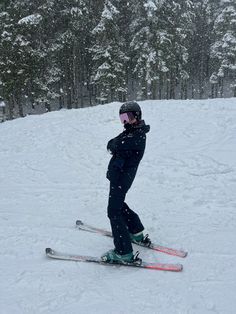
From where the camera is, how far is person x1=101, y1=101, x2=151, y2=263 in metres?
5.12

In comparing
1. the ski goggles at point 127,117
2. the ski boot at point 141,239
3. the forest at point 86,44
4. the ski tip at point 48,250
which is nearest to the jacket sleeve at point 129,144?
the ski goggles at point 127,117

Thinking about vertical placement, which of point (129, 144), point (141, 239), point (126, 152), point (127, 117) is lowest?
point (141, 239)

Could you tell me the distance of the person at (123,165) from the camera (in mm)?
5121

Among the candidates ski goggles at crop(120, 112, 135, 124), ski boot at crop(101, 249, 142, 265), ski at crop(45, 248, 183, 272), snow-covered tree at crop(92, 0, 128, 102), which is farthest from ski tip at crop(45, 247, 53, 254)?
snow-covered tree at crop(92, 0, 128, 102)

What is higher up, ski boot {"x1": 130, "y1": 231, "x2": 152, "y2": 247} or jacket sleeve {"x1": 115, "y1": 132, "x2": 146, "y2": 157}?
jacket sleeve {"x1": 115, "y1": 132, "x2": 146, "y2": 157}

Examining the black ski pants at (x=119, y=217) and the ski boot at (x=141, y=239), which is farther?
the ski boot at (x=141, y=239)

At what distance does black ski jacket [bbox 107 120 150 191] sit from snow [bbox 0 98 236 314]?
1.28 meters

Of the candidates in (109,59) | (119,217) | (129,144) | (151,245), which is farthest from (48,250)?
(109,59)

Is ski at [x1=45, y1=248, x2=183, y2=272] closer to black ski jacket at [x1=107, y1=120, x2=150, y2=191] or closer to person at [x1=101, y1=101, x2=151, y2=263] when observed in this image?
person at [x1=101, y1=101, x2=151, y2=263]

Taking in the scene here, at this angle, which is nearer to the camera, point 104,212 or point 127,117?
point 127,117

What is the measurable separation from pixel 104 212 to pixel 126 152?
Result: 262 centimetres

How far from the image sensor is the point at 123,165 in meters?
5.23

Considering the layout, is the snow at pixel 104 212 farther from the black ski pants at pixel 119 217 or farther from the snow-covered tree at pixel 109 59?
the snow-covered tree at pixel 109 59

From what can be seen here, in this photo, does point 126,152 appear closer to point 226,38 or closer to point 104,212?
point 104,212
